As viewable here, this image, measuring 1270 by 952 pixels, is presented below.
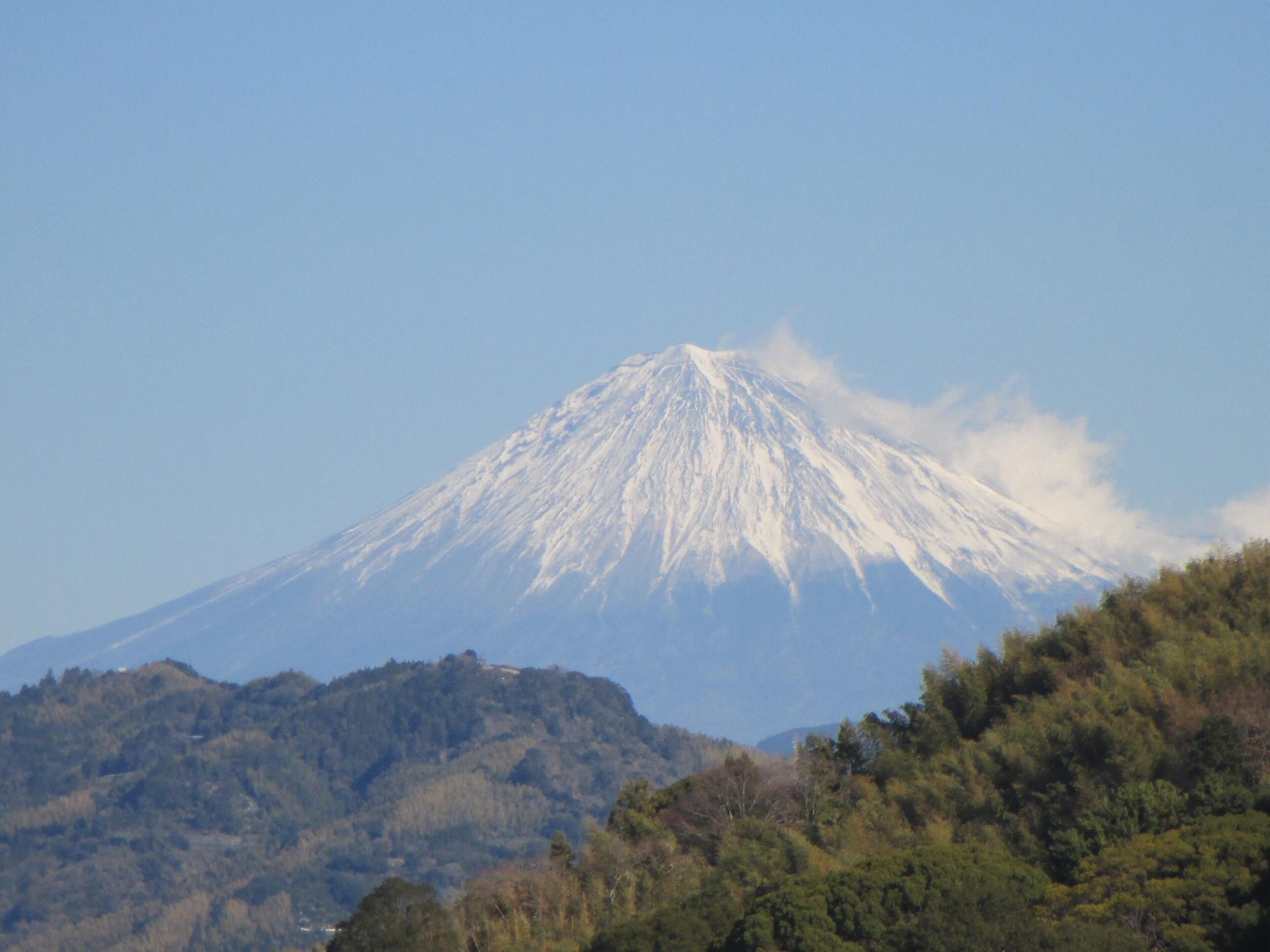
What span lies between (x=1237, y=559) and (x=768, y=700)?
6431 inches

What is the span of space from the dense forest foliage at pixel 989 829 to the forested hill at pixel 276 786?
62796mm

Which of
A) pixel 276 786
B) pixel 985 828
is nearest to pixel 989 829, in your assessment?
pixel 985 828

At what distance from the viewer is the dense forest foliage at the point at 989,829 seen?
2445cm

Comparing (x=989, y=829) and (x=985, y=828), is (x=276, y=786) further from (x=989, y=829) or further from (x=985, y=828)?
(x=989, y=829)

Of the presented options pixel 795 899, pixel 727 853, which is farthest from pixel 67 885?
pixel 795 899

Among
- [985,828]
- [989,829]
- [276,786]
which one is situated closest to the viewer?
[989,829]

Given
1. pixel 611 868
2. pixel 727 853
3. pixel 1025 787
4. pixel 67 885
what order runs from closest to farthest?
pixel 1025 787 → pixel 727 853 → pixel 611 868 → pixel 67 885

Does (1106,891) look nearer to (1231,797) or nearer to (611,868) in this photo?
(1231,797)

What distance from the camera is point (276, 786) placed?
13150cm

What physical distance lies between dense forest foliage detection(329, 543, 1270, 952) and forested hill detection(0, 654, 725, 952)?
62.8 metres

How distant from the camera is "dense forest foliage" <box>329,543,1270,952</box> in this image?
80.2 feet

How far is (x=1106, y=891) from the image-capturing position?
25047 mm

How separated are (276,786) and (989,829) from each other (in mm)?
108177

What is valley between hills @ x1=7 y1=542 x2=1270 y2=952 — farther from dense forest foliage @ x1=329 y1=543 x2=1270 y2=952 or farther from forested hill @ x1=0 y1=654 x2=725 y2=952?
forested hill @ x1=0 y1=654 x2=725 y2=952
